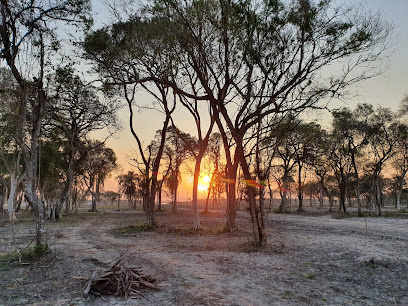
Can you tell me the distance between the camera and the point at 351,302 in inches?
224

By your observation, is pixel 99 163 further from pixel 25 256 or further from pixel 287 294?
pixel 287 294

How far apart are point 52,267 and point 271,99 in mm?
9224

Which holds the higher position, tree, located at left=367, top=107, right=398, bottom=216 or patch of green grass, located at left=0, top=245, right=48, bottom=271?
tree, located at left=367, top=107, right=398, bottom=216

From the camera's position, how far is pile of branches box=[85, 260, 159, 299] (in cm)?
583

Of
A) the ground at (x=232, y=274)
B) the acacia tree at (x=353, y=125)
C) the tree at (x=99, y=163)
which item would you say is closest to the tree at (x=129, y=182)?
the tree at (x=99, y=163)

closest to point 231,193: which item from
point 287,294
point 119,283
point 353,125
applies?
point 287,294

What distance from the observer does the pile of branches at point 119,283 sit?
19.1 feet

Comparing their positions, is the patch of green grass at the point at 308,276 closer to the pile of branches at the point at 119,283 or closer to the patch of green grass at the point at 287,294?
the patch of green grass at the point at 287,294

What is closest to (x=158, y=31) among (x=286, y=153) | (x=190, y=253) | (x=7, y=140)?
(x=190, y=253)

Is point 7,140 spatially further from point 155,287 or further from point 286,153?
point 286,153

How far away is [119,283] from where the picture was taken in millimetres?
5871

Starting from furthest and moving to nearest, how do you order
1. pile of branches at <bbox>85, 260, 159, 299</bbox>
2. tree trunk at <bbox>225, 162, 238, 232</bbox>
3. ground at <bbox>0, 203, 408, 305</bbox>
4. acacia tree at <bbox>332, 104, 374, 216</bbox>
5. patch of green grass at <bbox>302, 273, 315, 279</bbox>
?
acacia tree at <bbox>332, 104, 374, 216</bbox> → tree trunk at <bbox>225, 162, 238, 232</bbox> → patch of green grass at <bbox>302, 273, 315, 279</bbox> → pile of branches at <bbox>85, 260, 159, 299</bbox> → ground at <bbox>0, 203, 408, 305</bbox>

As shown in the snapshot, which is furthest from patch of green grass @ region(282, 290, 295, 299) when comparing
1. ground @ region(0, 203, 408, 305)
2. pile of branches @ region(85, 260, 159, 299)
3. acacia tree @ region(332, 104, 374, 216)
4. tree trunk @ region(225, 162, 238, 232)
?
acacia tree @ region(332, 104, 374, 216)

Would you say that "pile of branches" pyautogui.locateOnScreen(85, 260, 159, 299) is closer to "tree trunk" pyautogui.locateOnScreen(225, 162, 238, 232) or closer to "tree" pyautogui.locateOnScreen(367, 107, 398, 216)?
"tree trunk" pyautogui.locateOnScreen(225, 162, 238, 232)
